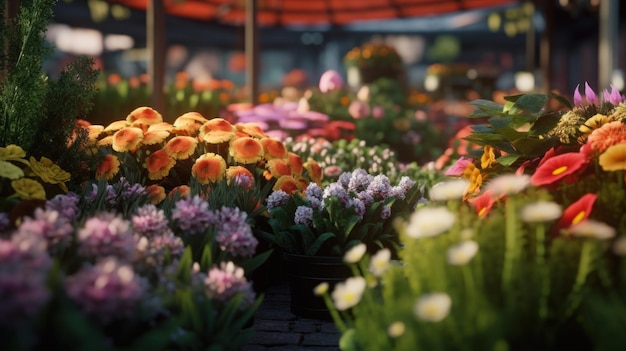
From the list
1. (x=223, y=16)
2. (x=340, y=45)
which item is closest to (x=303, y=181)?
(x=223, y=16)

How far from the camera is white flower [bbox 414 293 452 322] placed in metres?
1.65

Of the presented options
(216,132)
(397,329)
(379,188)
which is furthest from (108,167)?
(397,329)

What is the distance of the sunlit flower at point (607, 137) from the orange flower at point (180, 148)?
1843 millimetres

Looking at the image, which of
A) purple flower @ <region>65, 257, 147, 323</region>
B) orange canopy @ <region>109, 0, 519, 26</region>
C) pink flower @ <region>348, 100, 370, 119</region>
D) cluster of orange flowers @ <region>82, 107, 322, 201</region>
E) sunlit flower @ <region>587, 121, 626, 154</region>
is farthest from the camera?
orange canopy @ <region>109, 0, 519, 26</region>

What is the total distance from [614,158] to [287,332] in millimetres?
1327

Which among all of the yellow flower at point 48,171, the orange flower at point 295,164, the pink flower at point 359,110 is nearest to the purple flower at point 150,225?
the yellow flower at point 48,171

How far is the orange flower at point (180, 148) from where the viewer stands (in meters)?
3.60

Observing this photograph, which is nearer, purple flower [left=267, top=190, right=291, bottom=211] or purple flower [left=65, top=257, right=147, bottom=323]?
purple flower [left=65, top=257, right=147, bottom=323]

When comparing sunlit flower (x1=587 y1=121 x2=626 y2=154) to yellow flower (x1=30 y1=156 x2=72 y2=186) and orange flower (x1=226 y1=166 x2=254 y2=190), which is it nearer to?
orange flower (x1=226 y1=166 x2=254 y2=190)

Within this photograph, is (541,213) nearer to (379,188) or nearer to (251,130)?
(379,188)

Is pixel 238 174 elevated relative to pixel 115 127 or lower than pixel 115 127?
lower

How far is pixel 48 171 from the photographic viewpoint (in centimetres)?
298

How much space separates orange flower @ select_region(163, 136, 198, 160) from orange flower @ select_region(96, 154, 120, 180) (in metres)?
0.24

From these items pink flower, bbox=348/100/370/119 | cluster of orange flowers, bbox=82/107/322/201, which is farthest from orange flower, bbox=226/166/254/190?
pink flower, bbox=348/100/370/119
